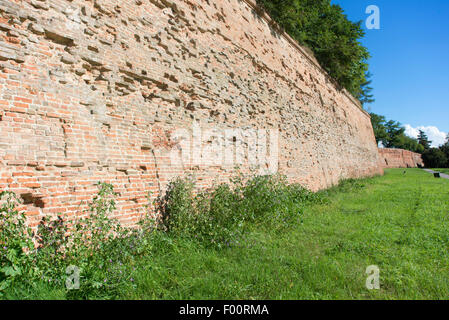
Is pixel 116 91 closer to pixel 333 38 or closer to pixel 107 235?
pixel 107 235

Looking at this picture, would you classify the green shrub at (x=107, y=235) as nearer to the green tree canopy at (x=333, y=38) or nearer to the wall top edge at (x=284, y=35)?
the wall top edge at (x=284, y=35)

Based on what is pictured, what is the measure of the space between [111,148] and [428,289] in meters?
4.79

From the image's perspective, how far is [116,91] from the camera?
4.41 meters

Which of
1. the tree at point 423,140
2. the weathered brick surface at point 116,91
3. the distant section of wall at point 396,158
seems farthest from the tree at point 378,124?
the weathered brick surface at point 116,91

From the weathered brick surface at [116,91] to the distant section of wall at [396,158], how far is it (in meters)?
42.8

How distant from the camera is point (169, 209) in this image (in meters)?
4.93

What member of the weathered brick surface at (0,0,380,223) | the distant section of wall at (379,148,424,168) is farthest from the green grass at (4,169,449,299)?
the distant section of wall at (379,148,424,168)

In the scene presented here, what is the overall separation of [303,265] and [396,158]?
170ft

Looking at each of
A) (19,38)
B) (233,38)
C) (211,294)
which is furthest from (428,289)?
(233,38)

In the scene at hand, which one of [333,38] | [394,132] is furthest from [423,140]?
[333,38]

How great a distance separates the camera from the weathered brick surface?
10.9 ft

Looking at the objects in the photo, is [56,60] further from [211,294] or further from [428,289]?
[428,289]

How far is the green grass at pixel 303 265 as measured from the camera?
299cm

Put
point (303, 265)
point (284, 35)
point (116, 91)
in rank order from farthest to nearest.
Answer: point (284, 35), point (116, 91), point (303, 265)
